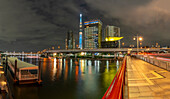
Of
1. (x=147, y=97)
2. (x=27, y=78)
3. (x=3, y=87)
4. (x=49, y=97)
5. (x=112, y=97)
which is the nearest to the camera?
(x=112, y=97)

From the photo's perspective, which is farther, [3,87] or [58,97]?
[58,97]

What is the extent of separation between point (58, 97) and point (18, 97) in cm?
716

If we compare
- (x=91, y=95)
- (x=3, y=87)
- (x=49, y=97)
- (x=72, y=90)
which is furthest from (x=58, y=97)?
(x=3, y=87)

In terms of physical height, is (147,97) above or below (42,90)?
above

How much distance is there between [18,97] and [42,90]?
4.55 m

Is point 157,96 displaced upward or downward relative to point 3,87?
upward

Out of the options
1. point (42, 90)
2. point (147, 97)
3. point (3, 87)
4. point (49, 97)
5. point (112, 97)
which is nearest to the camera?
point (112, 97)

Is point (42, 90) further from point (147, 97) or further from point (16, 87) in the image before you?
point (147, 97)

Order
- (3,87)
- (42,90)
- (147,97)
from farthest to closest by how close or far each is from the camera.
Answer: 1. (42,90)
2. (3,87)
3. (147,97)

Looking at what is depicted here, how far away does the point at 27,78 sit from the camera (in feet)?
92.8

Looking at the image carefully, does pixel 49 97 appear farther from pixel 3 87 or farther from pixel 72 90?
pixel 3 87

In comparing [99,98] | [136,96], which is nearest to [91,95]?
[99,98]

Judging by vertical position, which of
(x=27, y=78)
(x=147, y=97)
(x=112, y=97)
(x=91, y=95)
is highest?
(x=112, y=97)

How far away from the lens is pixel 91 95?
24125mm
